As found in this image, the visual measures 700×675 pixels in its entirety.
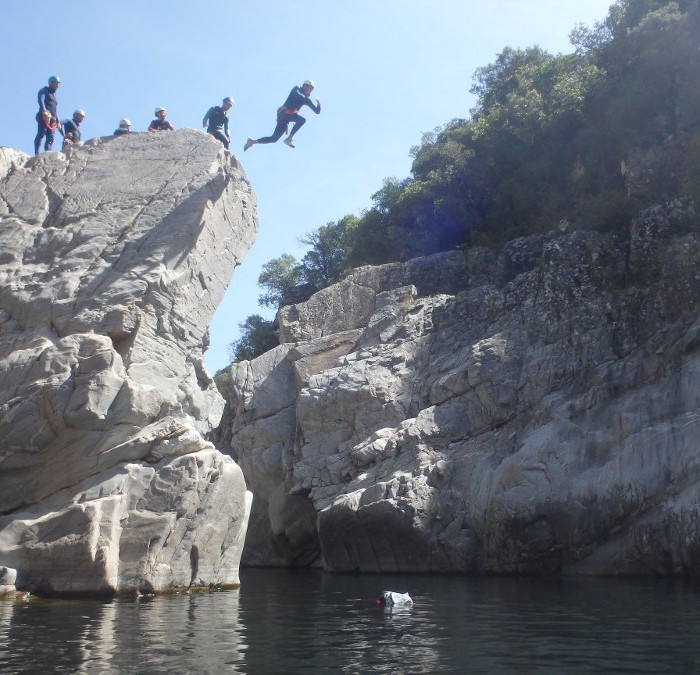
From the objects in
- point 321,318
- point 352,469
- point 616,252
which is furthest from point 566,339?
point 321,318

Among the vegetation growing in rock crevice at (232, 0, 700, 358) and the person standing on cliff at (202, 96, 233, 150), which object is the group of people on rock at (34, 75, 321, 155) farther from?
the vegetation growing in rock crevice at (232, 0, 700, 358)

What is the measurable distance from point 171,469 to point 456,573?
1081 centimetres

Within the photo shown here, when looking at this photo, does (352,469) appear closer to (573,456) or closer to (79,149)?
(573,456)

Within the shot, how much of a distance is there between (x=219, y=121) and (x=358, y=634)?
13.6 m

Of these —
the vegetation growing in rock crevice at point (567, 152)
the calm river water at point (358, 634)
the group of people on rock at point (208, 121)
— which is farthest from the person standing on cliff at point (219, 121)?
the vegetation growing in rock crevice at point (567, 152)

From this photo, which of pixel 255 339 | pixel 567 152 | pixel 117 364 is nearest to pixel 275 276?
pixel 255 339

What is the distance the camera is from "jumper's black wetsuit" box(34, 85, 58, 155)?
2022 centimetres

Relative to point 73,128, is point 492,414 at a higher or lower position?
lower

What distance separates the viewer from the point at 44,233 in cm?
1850

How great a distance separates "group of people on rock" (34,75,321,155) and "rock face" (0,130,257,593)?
85 cm

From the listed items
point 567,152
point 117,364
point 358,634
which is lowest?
point 358,634

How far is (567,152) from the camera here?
3750cm

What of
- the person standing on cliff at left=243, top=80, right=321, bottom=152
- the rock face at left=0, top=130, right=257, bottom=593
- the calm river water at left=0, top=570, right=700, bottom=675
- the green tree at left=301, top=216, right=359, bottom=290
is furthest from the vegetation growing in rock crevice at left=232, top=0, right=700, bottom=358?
the calm river water at left=0, top=570, right=700, bottom=675

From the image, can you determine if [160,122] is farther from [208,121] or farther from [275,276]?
[275,276]
